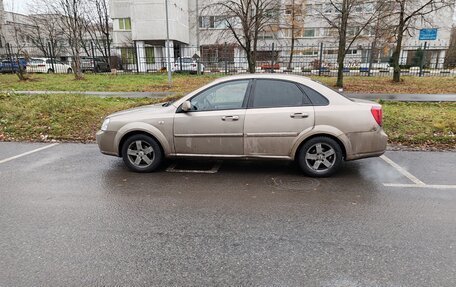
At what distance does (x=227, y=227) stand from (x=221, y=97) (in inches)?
92.5

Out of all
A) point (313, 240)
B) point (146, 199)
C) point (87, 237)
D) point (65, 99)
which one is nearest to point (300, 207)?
point (313, 240)

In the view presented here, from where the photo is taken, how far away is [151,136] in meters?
5.39

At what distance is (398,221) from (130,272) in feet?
9.66

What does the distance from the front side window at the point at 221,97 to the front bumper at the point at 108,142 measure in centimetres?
145

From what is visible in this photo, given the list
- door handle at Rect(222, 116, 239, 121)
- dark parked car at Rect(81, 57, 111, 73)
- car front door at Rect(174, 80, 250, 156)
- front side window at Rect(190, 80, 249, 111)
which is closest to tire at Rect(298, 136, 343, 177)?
car front door at Rect(174, 80, 250, 156)

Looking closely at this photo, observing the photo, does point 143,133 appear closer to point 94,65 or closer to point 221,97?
point 221,97

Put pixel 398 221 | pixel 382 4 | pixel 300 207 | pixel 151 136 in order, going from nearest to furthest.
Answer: pixel 398 221, pixel 300 207, pixel 151 136, pixel 382 4

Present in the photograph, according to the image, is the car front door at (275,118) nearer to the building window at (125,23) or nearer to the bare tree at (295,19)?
the bare tree at (295,19)

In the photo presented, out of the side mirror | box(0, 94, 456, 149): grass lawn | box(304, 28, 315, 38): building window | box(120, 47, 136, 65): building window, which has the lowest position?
box(0, 94, 456, 149): grass lawn

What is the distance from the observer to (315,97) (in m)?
5.09

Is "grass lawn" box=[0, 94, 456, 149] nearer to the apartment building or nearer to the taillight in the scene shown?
the taillight

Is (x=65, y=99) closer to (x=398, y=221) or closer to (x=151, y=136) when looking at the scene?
(x=151, y=136)

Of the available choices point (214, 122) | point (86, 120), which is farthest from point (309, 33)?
→ point (214, 122)

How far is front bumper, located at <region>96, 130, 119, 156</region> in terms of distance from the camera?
17.8 feet
